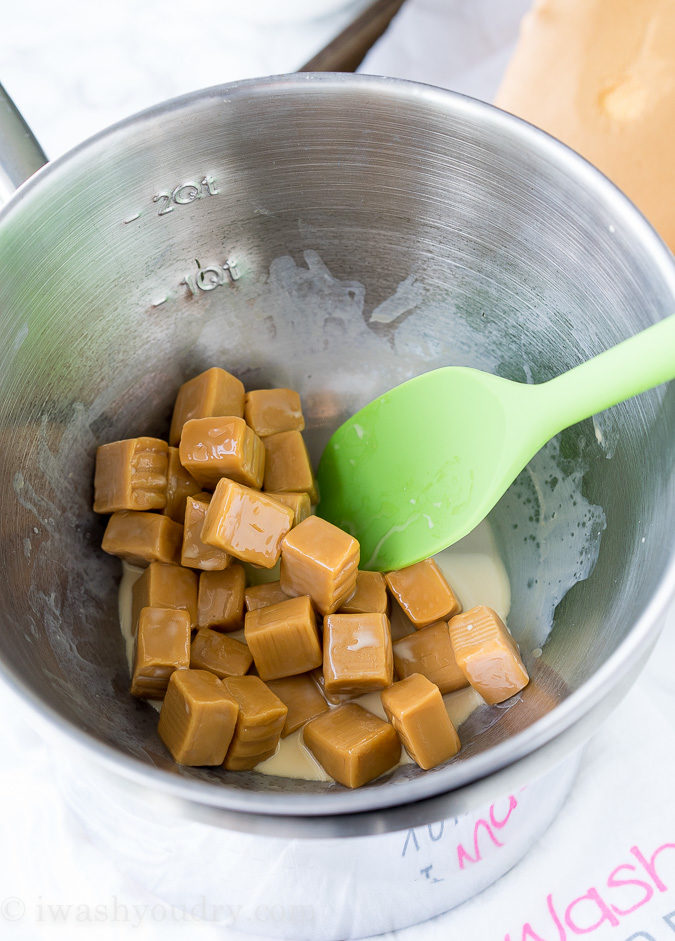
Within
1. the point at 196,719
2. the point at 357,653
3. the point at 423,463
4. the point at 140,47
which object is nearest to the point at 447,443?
the point at 423,463

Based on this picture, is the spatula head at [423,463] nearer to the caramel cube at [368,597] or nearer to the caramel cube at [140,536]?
the caramel cube at [368,597]

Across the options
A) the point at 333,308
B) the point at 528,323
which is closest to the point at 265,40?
the point at 333,308

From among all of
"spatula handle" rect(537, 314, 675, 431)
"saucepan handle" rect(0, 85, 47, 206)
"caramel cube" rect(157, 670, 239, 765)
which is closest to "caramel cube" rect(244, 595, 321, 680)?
"caramel cube" rect(157, 670, 239, 765)

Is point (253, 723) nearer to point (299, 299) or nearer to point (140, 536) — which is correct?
point (140, 536)

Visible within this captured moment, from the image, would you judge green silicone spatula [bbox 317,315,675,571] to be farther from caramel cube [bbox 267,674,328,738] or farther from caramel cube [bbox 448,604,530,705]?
caramel cube [bbox 267,674,328,738]

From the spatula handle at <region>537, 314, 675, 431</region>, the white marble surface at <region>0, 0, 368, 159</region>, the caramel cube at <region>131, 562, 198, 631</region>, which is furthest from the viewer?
the white marble surface at <region>0, 0, 368, 159</region>
